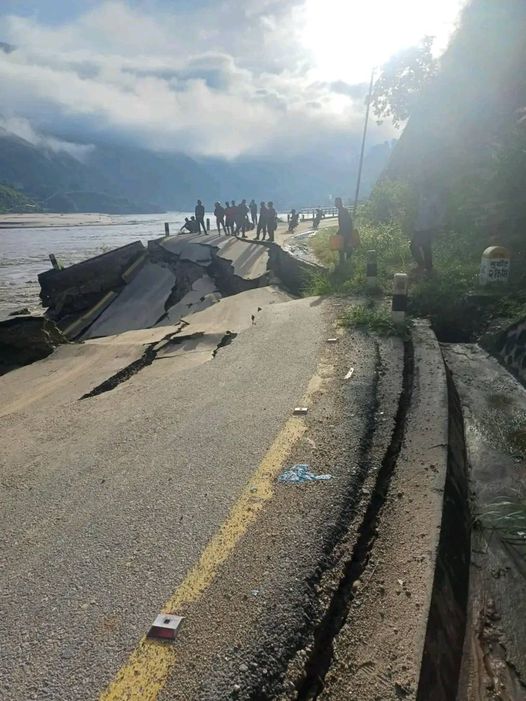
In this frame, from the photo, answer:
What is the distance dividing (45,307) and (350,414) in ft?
62.2

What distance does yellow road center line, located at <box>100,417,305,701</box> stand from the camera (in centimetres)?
177

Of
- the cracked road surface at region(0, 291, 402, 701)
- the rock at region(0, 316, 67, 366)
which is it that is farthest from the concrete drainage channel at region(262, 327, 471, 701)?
the rock at region(0, 316, 67, 366)

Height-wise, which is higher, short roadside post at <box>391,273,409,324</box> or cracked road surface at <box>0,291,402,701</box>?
short roadside post at <box>391,273,409,324</box>

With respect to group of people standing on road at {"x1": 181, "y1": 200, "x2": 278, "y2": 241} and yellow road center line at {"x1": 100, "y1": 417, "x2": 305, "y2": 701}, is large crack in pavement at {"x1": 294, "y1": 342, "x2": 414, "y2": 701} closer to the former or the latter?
yellow road center line at {"x1": 100, "y1": 417, "x2": 305, "y2": 701}

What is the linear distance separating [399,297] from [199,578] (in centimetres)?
508

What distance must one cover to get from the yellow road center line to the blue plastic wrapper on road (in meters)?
0.07

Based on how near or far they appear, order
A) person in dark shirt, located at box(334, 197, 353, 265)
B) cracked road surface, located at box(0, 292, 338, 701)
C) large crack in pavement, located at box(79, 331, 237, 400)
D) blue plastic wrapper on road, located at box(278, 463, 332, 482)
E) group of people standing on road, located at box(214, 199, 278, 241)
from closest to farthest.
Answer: cracked road surface, located at box(0, 292, 338, 701) → blue plastic wrapper on road, located at box(278, 463, 332, 482) → large crack in pavement, located at box(79, 331, 237, 400) → person in dark shirt, located at box(334, 197, 353, 265) → group of people standing on road, located at box(214, 199, 278, 241)

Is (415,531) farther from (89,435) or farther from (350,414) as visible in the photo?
(89,435)

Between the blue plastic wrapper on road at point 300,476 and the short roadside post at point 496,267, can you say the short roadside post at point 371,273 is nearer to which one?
the short roadside post at point 496,267

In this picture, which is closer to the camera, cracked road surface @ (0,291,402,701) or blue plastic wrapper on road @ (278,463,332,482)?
cracked road surface @ (0,291,402,701)

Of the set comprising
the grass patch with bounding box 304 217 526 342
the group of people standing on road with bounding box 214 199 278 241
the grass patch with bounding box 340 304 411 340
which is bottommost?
the grass patch with bounding box 340 304 411 340

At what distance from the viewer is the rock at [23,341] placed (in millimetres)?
8945

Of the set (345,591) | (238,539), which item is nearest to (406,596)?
(345,591)

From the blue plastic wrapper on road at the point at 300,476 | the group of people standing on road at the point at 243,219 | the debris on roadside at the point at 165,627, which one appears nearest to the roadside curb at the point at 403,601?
the blue plastic wrapper on road at the point at 300,476
